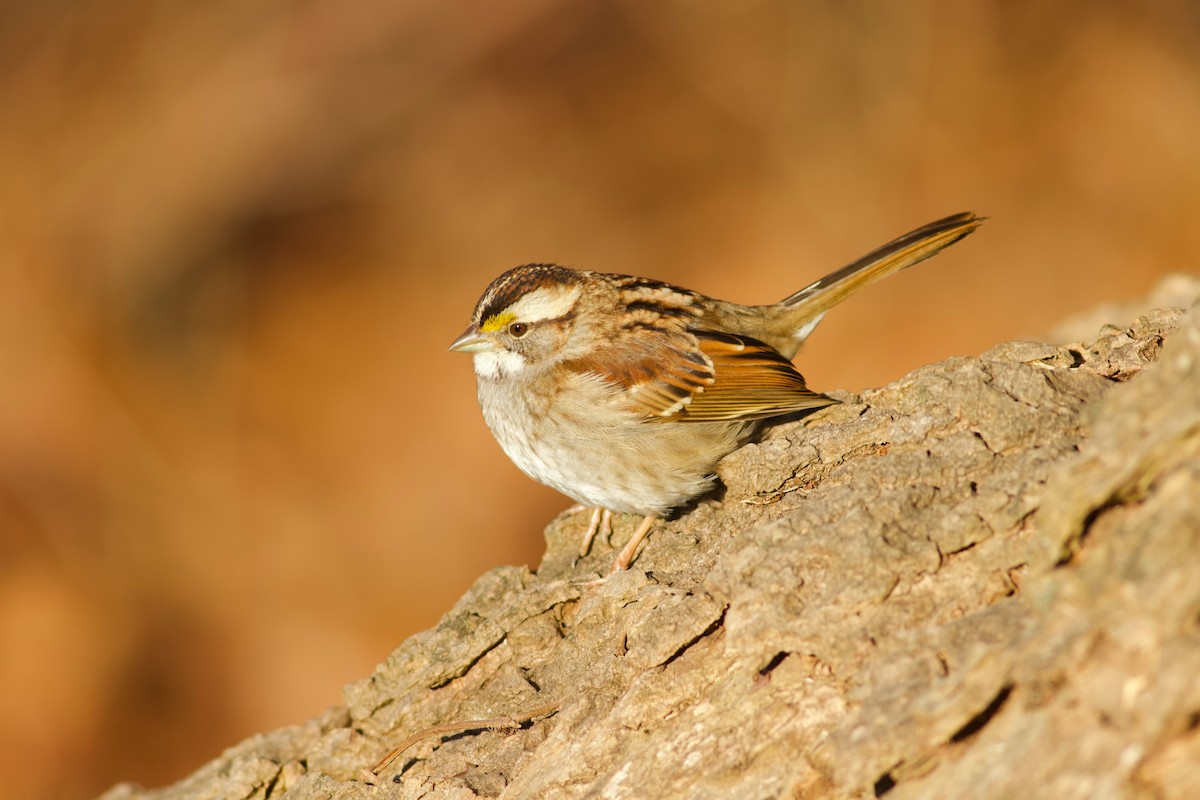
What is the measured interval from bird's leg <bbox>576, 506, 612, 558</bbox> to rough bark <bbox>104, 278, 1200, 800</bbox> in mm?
76

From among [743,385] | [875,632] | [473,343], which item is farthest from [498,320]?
[875,632]

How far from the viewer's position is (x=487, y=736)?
3082 mm

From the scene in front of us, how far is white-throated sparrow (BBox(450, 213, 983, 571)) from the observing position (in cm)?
393

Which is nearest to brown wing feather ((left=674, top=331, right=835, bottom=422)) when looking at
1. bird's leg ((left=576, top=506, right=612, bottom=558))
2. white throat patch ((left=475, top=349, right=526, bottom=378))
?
bird's leg ((left=576, top=506, right=612, bottom=558))

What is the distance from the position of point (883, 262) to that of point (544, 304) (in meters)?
1.44

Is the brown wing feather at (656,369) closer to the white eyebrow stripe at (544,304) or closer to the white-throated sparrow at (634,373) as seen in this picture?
the white-throated sparrow at (634,373)

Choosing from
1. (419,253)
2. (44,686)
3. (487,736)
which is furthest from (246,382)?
(487,736)

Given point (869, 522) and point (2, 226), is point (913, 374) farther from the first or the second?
point (2, 226)

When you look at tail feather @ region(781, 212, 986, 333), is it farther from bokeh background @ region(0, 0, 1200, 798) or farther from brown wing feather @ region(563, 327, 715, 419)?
bokeh background @ region(0, 0, 1200, 798)

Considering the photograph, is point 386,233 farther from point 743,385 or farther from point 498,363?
point 743,385

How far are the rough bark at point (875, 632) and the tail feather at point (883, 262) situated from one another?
1010 millimetres

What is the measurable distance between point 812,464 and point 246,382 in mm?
6422

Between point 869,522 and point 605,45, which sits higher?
point 605,45

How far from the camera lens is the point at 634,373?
4.18 metres
